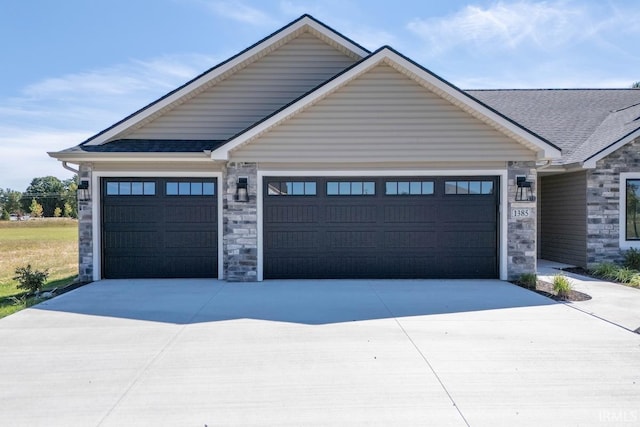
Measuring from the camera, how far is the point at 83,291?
858 centimetres

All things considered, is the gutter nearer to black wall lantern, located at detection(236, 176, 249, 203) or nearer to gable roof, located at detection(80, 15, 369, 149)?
gable roof, located at detection(80, 15, 369, 149)

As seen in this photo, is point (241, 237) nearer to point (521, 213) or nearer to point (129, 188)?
point (129, 188)

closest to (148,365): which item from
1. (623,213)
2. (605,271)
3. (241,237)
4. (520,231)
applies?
(241,237)

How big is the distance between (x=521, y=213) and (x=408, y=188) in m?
2.43

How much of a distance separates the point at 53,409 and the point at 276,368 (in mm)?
1946

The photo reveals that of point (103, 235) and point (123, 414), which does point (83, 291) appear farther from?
point (123, 414)

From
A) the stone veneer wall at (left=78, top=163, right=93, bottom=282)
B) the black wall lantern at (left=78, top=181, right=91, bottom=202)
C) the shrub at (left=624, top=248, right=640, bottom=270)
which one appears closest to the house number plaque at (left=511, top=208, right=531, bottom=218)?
the shrub at (left=624, top=248, right=640, bottom=270)

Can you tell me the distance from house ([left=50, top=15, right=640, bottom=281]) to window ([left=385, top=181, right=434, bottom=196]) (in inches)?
1.2

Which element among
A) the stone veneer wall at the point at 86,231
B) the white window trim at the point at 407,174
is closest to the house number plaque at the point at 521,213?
the white window trim at the point at 407,174

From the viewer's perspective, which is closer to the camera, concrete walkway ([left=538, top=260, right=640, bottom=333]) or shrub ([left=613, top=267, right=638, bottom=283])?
concrete walkway ([left=538, top=260, right=640, bottom=333])

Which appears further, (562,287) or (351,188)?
(351,188)

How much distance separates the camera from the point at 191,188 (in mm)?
9883

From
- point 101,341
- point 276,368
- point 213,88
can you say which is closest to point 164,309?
point 101,341

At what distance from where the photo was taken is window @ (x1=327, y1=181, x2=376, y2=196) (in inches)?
380
